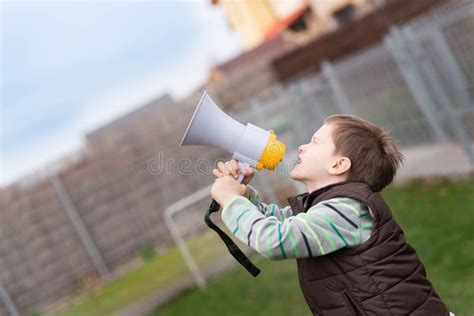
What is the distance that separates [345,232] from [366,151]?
1.08 ft

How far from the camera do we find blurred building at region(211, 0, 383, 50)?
79.5 feet

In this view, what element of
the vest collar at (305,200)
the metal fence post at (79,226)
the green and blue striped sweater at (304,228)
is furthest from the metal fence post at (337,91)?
the green and blue striped sweater at (304,228)

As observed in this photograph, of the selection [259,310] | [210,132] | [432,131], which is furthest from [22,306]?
[210,132]

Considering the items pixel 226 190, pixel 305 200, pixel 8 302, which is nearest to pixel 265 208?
pixel 305 200

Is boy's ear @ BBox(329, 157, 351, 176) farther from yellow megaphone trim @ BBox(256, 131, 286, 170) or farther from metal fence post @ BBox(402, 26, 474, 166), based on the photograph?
metal fence post @ BBox(402, 26, 474, 166)

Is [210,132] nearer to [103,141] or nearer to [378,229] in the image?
[378,229]

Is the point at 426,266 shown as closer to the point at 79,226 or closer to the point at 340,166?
the point at 340,166

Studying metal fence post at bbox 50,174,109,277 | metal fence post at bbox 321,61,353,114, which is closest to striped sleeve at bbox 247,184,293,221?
metal fence post at bbox 321,61,353,114

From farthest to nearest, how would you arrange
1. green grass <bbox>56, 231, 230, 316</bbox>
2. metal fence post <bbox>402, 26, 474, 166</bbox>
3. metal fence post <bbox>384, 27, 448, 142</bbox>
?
1. green grass <bbox>56, 231, 230, 316</bbox>
2. metal fence post <bbox>384, 27, 448, 142</bbox>
3. metal fence post <bbox>402, 26, 474, 166</bbox>

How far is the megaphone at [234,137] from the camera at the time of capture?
2287 millimetres

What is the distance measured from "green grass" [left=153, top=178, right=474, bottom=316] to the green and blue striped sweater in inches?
94.5

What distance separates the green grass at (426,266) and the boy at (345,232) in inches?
89.2

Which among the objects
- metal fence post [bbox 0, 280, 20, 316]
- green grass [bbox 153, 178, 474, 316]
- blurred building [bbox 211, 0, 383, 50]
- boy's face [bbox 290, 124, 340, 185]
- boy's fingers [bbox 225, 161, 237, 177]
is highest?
blurred building [bbox 211, 0, 383, 50]

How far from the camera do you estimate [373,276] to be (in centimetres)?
204
